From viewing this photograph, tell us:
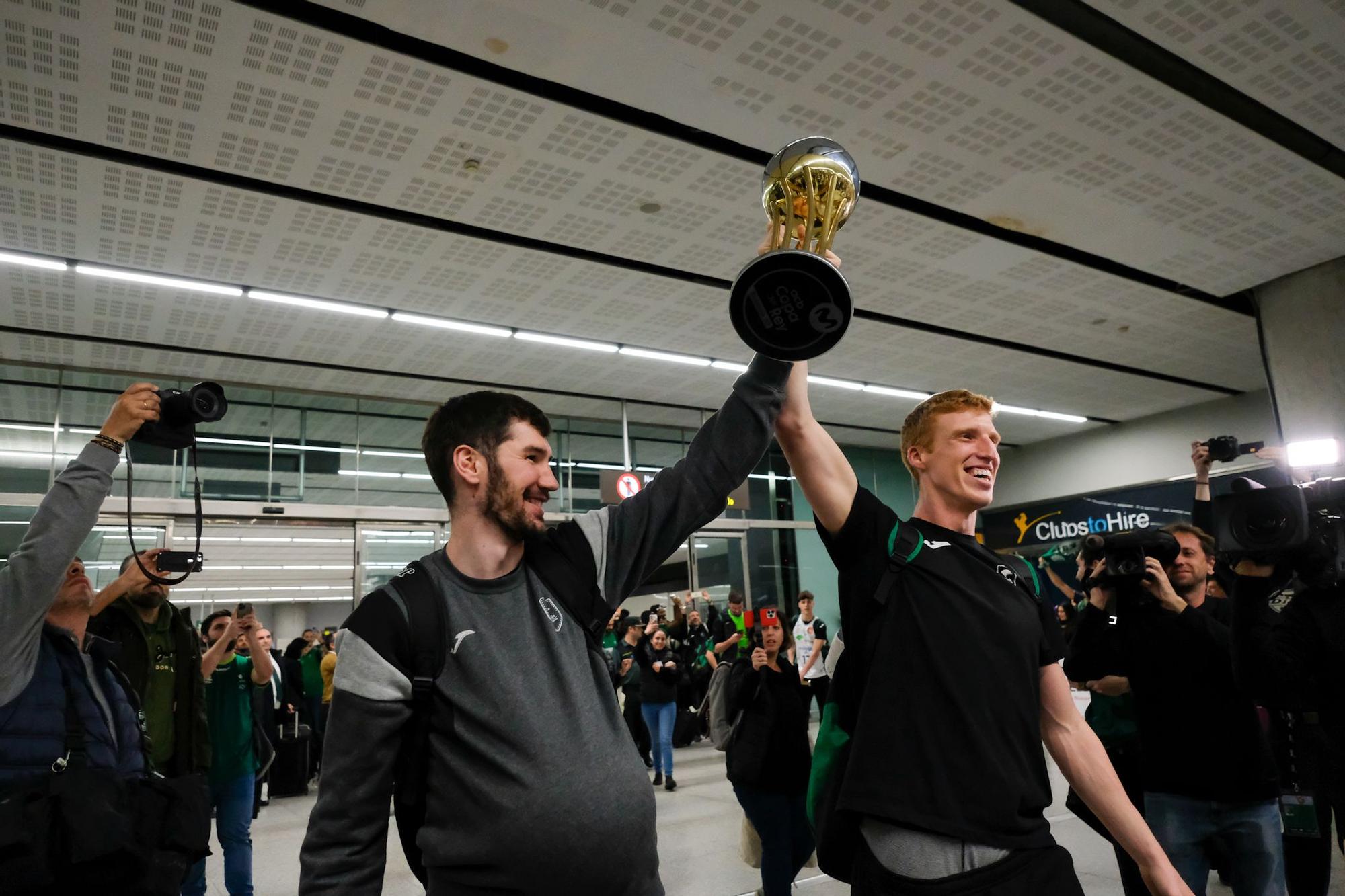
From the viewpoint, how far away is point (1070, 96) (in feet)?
16.8

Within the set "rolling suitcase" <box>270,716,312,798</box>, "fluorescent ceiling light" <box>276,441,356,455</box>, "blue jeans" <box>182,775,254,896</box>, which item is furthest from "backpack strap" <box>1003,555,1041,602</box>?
"fluorescent ceiling light" <box>276,441,356,455</box>

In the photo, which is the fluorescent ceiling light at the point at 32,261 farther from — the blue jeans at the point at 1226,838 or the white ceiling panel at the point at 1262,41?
the blue jeans at the point at 1226,838

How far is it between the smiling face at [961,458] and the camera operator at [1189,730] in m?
1.06

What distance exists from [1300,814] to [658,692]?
218 inches

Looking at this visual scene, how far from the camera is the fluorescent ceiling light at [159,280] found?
21.2 ft

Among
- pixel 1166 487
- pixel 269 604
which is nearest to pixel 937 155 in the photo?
pixel 1166 487

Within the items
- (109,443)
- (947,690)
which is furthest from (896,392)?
(109,443)

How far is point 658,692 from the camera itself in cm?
762

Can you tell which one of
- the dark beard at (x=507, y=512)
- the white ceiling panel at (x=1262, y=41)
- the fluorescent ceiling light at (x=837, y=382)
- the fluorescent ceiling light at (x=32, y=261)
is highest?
the white ceiling panel at (x=1262, y=41)

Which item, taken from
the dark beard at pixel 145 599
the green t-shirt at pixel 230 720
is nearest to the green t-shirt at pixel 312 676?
the green t-shirt at pixel 230 720

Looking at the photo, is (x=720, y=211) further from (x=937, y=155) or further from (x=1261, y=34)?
(x=1261, y=34)

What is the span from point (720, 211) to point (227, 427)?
6.10m

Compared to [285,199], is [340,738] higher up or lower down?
lower down

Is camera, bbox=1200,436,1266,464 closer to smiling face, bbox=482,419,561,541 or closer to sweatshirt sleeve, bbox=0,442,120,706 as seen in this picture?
smiling face, bbox=482,419,561,541
